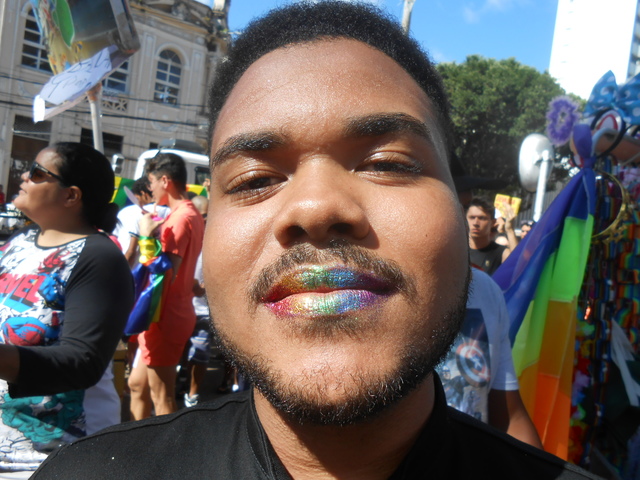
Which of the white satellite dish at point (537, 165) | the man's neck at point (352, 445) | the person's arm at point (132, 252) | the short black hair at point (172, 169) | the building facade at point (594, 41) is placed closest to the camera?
the man's neck at point (352, 445)

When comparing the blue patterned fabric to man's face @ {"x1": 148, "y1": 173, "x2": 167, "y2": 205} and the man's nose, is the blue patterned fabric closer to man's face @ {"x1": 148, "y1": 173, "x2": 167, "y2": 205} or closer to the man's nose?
the man's nose

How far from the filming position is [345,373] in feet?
3.03

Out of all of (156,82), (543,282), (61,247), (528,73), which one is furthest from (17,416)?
(528,73)

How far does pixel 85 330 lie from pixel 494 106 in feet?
83.0

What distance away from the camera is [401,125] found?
1.16m

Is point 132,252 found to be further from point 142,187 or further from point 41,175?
point 41,175

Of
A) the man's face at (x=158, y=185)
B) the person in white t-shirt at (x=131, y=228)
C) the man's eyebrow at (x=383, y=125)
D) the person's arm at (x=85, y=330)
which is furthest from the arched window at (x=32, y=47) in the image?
the man's eyebrow at (x=383, y=125)

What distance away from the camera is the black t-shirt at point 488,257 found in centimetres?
495

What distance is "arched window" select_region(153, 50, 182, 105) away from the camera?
80.9 feet

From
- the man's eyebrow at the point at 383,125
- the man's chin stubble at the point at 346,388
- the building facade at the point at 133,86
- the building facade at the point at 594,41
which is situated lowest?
the man's chin stubble at the point at 346,388

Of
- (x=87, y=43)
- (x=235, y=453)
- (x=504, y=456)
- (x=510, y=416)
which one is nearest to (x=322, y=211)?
(x=235, y=453)

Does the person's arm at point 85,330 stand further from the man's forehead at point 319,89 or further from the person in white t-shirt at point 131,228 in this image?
the person in white t-shirt at point 131,228

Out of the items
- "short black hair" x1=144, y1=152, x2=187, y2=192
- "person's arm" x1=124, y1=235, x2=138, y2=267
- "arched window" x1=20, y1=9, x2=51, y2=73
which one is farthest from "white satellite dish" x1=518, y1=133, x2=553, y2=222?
"arched window" x1=20, y1=9, x2=51, y2=73

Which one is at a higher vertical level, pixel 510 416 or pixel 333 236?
pixel 333 236
